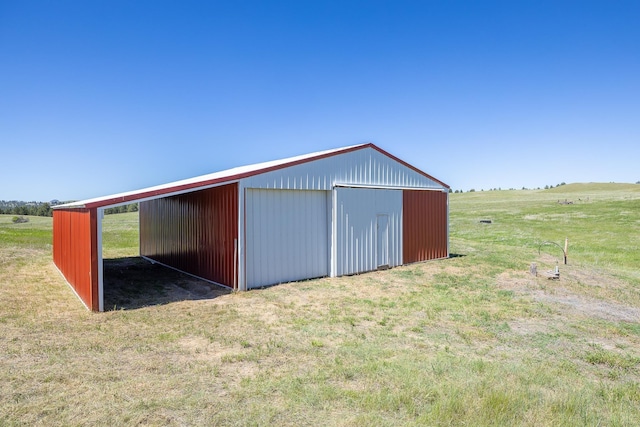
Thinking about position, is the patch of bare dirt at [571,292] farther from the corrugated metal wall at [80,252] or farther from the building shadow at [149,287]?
the corrugated metal wall at [80,252]

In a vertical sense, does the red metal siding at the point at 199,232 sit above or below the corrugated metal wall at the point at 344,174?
below

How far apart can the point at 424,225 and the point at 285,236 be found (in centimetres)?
687

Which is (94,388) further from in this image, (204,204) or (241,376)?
(204,204)

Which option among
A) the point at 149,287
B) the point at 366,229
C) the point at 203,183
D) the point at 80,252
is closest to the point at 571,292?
the point at 366,229

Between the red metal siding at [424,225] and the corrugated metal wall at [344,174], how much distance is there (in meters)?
0.66

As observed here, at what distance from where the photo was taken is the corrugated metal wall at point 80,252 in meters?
8.27

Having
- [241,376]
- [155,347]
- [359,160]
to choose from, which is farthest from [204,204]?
[241,376]

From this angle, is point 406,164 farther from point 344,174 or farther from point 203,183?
point 203,183

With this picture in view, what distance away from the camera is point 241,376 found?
199 inches

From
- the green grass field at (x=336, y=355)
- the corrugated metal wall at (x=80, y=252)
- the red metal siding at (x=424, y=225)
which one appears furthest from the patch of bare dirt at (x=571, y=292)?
the corrugated metal wall at (x=80, y=252)

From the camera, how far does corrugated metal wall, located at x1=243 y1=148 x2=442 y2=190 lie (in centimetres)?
1108

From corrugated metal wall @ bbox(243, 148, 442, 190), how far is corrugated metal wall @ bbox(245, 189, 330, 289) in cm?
32

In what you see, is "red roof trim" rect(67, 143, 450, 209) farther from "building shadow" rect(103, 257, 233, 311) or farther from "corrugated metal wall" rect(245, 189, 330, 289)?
"building shadow" rect(103, 257, 233, 311)

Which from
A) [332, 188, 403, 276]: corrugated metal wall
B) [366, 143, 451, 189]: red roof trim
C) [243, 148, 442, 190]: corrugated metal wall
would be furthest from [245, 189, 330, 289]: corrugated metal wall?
[366, 143, 451, 189]: red roof trim
